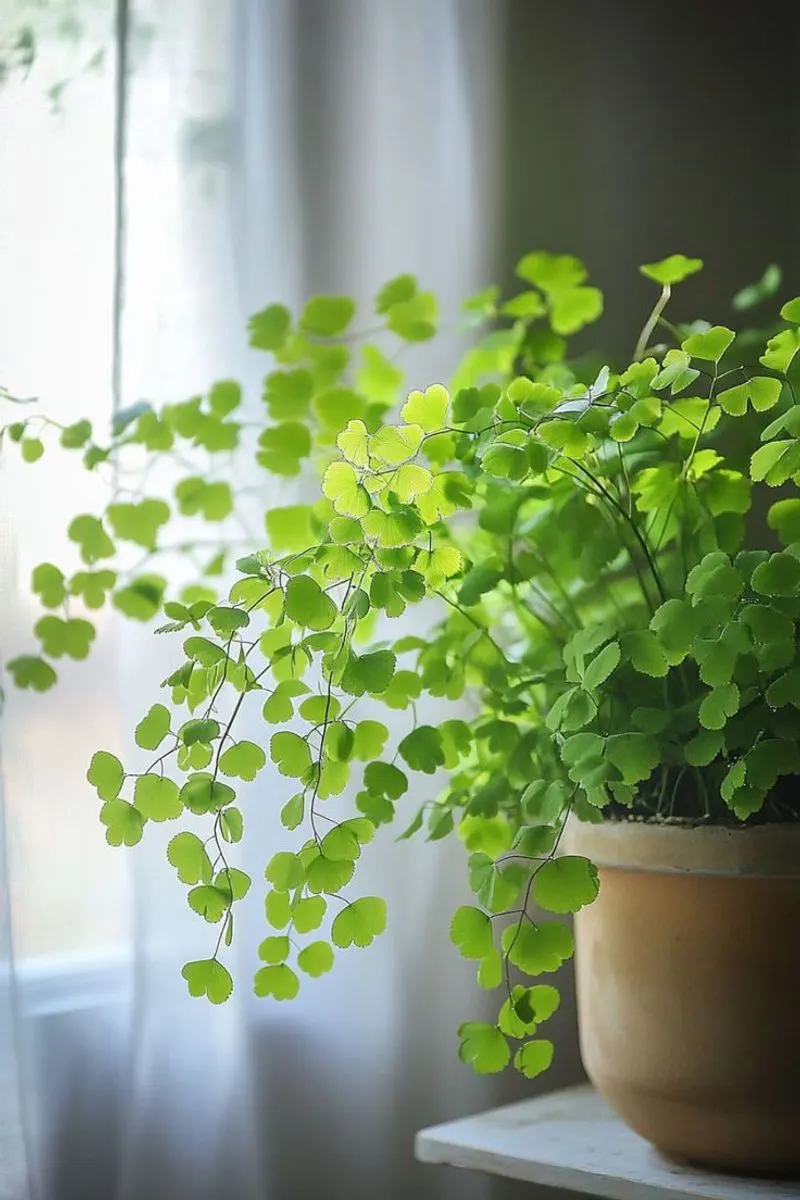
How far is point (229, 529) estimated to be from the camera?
1.17m

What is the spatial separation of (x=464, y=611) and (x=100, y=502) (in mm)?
319

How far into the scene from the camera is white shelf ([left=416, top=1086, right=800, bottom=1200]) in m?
0.85

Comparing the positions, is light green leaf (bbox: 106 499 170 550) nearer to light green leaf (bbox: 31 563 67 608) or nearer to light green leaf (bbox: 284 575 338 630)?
light green leaf (bbox: 31 563 67 608)

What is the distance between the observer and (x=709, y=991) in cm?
86

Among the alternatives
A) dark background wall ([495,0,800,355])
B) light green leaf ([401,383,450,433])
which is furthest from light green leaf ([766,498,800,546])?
dark background wall ([495,0,800,355])

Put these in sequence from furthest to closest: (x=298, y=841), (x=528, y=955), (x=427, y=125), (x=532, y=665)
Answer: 1. (x=427, y=125)
2. (x=298, y=841)
3. (x=532, y=665)
4. (x=528, y=955)

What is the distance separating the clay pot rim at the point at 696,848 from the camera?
2.77ft

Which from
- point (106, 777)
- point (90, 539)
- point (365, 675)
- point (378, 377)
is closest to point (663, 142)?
point (378, 377)

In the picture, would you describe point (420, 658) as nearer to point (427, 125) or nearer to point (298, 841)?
point (298, 841)

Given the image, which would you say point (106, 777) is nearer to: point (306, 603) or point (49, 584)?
point (306, 603)

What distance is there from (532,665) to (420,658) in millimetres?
97

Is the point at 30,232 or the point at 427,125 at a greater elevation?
the point at 427,125

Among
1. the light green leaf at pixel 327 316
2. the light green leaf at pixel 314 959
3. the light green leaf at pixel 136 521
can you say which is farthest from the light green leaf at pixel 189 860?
the light green leaf at pixel 327 316

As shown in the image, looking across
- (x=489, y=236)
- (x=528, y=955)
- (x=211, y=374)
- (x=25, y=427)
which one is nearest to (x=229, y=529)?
(x=211, y=374)
